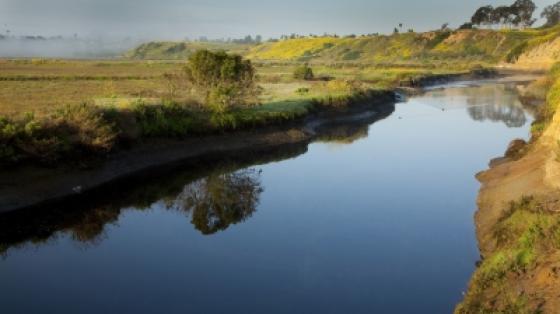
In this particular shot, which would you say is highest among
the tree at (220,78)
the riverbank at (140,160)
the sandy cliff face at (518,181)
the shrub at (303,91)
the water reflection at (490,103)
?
the tree at (220,78)

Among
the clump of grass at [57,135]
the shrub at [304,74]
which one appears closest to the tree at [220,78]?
the clump of grass at [57,135]

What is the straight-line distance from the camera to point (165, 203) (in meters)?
26.3

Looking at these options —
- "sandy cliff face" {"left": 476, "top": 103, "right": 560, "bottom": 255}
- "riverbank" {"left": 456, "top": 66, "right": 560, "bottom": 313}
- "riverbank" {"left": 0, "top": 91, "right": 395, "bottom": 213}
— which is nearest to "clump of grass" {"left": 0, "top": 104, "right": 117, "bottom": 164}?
"riverbank" {"left": 0, "top": 91, "right": 395, "bottom": 213}

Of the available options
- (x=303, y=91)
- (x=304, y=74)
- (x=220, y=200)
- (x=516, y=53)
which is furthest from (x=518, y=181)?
(x=516, y=53)

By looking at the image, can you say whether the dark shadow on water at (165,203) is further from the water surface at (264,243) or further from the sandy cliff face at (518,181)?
the sandy cliff face at (518,181)

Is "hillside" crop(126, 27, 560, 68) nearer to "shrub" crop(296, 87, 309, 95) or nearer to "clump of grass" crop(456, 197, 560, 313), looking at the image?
"shrub" crop(296, 87, 309, 95)

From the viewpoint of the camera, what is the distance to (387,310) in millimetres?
14773

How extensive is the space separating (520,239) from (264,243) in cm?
870

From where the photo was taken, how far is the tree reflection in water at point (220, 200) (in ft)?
77.4

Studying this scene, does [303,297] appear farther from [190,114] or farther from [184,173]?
[190,114]

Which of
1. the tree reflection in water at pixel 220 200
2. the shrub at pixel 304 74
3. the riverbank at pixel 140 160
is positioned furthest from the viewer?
the shrub at pixel 304 74

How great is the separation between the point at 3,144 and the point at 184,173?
964cm

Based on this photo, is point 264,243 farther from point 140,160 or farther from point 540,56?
point 540,56

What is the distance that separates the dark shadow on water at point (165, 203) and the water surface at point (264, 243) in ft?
0.29
